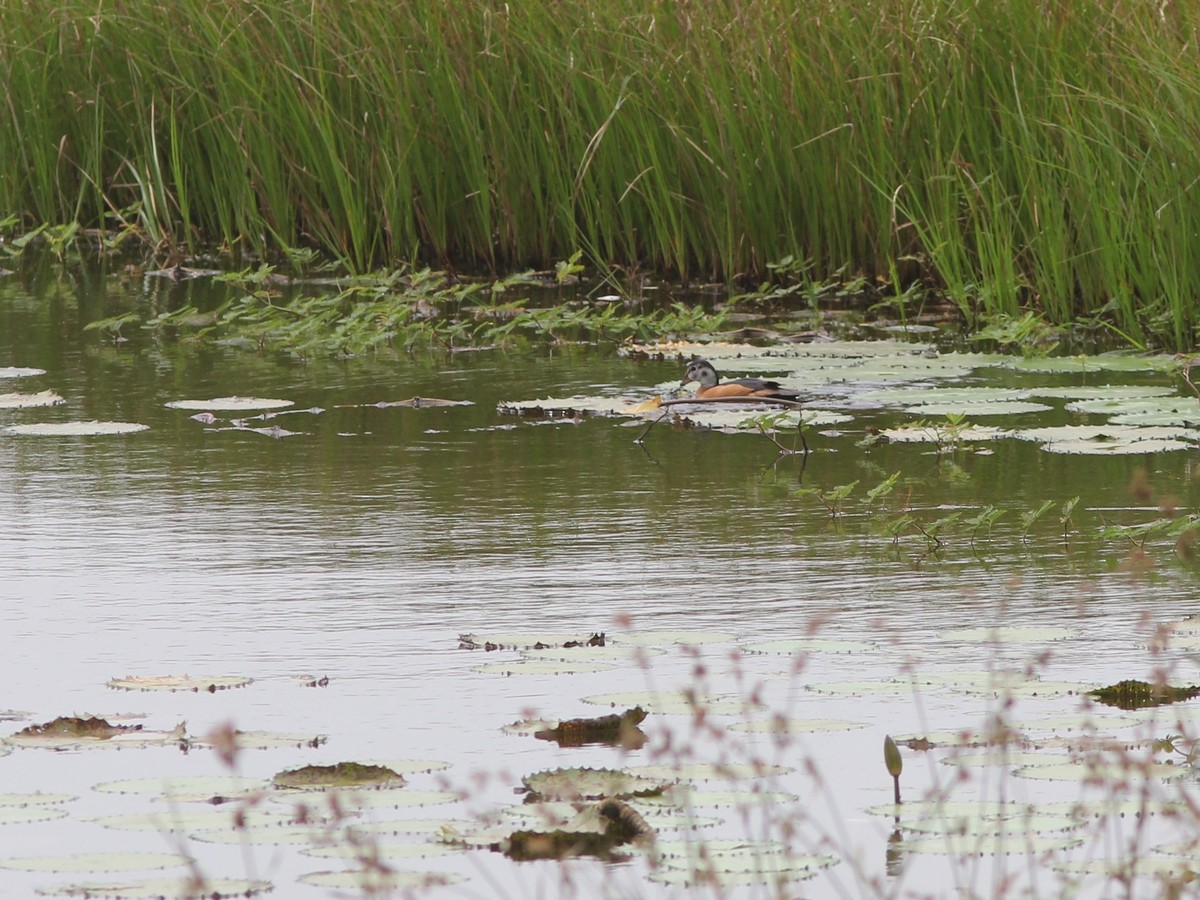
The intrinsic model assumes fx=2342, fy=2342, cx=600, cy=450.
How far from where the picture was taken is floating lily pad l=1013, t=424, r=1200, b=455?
6.52 metres

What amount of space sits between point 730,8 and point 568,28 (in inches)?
29.7

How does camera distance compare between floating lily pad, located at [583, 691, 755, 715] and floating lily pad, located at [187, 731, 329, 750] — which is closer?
floating lily pad, located at [187, 731, 329, 750]

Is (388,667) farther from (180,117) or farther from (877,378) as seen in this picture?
(180,117)

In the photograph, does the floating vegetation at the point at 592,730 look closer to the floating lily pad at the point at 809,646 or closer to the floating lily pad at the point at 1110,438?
the floating lily pad at the point at 809,646

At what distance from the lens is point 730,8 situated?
1064 cm

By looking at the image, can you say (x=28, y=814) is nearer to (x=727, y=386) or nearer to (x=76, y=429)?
(x=76, y=429)

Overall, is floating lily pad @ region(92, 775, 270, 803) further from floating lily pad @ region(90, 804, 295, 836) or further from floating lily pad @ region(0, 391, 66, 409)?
floating lily pad @ region(0, 391, 66, 409)

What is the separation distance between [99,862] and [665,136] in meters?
7.89

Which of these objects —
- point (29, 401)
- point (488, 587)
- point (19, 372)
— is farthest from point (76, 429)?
point (488, 587)

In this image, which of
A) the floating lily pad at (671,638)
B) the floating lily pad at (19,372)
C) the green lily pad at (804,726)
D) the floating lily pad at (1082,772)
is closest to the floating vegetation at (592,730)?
the green lily pad at (804,726)

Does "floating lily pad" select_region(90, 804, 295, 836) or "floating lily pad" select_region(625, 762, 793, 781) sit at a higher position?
"floating lily pad" select_region(90, 804, 295, 836)

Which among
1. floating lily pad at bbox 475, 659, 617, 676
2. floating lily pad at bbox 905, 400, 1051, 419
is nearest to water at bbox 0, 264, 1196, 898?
floating lily pad at bbox 475, 659, 617, 676

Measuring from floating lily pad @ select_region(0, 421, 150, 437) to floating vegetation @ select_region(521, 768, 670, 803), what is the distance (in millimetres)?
3855

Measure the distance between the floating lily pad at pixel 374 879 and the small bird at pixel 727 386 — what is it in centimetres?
439
